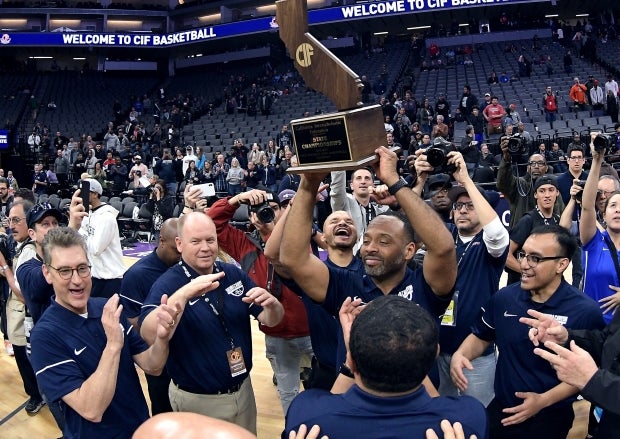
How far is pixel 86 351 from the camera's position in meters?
2.24

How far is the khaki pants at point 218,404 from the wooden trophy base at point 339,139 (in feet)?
3.70

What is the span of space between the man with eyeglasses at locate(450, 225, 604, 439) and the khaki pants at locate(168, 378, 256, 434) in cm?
100

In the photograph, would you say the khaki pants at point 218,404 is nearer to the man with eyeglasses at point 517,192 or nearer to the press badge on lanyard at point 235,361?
the press badge on lanyard at point 235,361

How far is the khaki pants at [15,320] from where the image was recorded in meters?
4.48

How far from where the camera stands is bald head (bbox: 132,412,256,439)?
Answer: 0.93 metres

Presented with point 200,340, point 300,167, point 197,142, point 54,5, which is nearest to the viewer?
point 300,167

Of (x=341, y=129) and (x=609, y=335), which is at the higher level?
(x=341, y=129)

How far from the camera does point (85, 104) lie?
26.4m

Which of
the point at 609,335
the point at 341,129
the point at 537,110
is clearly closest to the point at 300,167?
the point at 341,129

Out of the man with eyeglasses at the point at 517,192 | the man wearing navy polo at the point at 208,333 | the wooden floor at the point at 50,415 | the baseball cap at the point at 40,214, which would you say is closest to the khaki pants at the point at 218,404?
the man wearing navy polo at the point at 208,333

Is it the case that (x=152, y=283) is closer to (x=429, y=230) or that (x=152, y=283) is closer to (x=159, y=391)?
(x=159, y=391)

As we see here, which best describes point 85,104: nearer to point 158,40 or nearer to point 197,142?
point 158,40

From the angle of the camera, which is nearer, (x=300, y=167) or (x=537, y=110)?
(x=300, y=167)

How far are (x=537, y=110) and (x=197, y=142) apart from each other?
1061 centimetres
